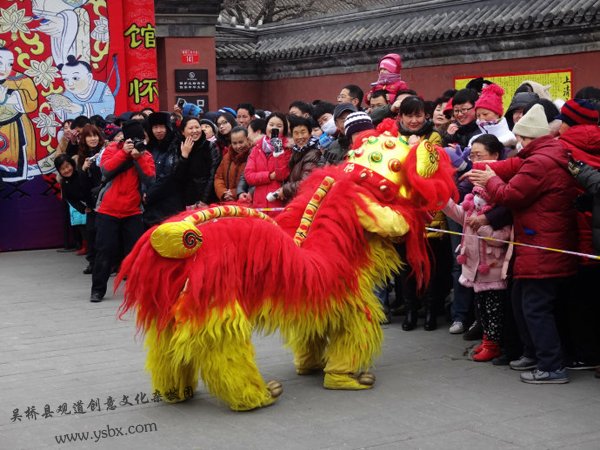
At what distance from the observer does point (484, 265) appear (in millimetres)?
6801

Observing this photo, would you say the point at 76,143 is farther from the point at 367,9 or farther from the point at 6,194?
the point at 367,9

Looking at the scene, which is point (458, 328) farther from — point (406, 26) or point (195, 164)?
point (406, 26)

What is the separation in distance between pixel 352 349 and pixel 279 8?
83.0 ft

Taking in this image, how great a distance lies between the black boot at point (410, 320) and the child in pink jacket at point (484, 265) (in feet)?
3.26

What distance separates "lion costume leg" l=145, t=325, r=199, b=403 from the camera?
229 inches

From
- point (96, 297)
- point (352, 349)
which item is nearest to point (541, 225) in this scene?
point (352, 349)

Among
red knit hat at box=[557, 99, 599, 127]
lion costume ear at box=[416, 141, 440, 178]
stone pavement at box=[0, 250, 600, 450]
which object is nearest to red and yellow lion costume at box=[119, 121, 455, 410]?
lion costume ear at box=[416, 141, 440, 178]

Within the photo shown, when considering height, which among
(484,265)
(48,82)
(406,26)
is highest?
(406,26)

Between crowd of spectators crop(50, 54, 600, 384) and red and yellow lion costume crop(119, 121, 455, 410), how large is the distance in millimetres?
401

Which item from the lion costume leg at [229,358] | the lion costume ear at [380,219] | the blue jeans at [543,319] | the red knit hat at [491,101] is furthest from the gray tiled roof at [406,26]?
the lion costume leg at [229,358]

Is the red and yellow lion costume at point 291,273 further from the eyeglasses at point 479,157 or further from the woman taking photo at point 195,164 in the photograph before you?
the woman taking photo at point 195,164

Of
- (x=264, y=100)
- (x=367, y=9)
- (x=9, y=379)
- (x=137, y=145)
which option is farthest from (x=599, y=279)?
(x=264, y=100)

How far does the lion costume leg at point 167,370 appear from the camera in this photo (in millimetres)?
5820

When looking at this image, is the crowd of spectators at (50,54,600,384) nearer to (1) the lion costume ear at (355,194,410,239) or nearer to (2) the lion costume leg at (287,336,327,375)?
(1) the lion costume ear at (355,194,410,239)
